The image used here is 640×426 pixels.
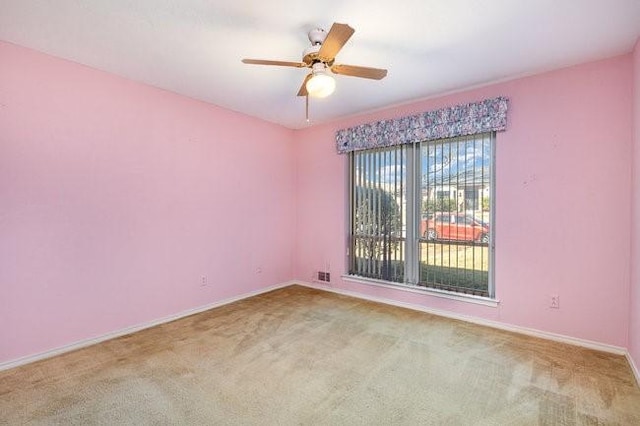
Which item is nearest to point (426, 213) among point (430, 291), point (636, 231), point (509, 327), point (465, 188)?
point (465, 188)

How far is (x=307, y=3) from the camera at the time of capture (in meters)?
1.96

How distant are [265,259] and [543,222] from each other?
3.36 meters

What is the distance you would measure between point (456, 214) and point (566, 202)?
96 cm

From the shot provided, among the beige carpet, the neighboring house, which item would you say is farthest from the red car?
the beige carpet

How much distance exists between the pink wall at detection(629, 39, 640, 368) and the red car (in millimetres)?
1106

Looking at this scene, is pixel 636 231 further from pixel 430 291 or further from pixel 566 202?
pixel 430 291

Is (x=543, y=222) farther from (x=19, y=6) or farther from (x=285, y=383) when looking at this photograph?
(x=19, y=6)

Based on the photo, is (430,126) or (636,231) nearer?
(636,231)

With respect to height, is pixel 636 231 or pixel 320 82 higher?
pixel 320 82

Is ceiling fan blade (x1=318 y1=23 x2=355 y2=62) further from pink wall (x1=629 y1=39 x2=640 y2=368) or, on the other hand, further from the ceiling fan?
pink wall (x1=629 y1=39 x2=640 y2=368)

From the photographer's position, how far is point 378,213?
13.5ft

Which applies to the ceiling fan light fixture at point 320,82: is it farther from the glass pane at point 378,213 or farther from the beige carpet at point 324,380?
the beige carpet at point 324,380

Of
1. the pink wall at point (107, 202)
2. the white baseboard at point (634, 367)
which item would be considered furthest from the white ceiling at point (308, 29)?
the white baseboard at point (634, 367)

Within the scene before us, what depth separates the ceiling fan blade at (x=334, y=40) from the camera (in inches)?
69.9
